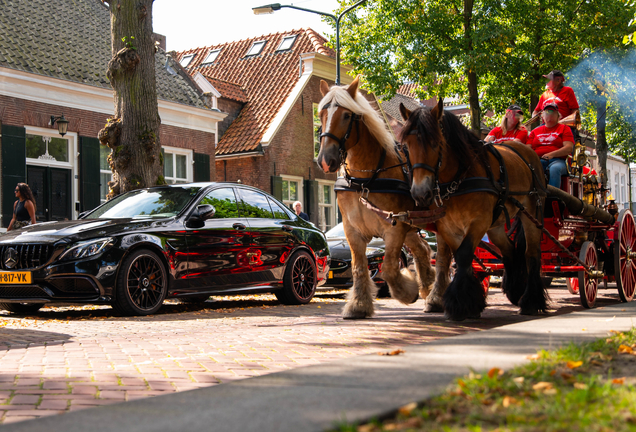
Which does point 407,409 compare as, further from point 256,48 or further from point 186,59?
point 186,59

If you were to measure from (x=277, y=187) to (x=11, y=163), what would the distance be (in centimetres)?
1128

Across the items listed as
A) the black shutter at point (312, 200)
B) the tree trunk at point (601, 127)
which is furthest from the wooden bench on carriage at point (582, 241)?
the black shutter at point (312, 200)

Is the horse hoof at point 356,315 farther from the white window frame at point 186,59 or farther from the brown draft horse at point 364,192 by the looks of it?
the white window frame at point 186,59

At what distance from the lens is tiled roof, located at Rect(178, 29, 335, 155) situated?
27578 mm

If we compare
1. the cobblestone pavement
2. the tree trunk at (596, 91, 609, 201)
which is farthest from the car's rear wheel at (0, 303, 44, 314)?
the tree trunk at (596, 91, 609, 201)

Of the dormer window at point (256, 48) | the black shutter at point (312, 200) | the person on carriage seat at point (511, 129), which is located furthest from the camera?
the dormer window at point (256, 48)

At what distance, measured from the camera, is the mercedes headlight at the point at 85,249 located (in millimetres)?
8242

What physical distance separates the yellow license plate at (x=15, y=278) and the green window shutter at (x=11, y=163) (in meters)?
8.94

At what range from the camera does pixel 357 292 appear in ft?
24.6

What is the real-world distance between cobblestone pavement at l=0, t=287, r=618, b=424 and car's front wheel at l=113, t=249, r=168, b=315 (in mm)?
187

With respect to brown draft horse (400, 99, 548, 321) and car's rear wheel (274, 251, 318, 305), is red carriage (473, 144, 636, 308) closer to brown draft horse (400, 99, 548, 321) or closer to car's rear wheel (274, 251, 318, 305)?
brown draft horse (400, 99, 548, 321)

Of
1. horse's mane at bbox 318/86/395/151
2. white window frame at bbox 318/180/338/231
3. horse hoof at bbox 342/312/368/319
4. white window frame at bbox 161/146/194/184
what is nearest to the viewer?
horse's mane at bbox 318/86/395/151

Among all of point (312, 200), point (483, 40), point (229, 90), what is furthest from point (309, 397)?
point (229, 90)

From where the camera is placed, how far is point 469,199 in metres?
7.09
